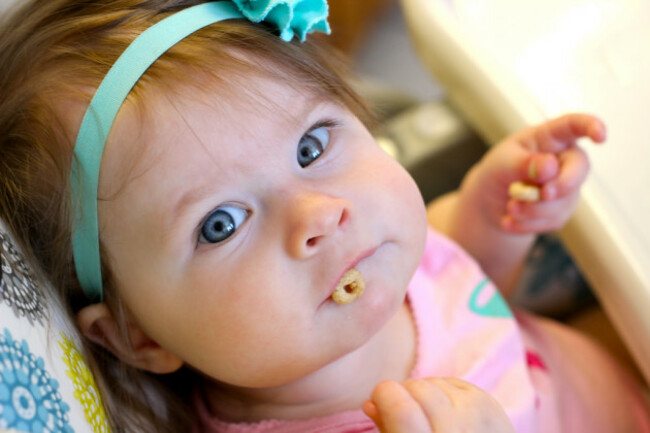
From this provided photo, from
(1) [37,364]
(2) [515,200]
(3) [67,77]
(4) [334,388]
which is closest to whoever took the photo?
(1) [37,364]

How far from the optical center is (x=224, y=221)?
1.77ft

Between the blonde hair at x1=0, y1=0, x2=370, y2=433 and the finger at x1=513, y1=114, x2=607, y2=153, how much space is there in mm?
253

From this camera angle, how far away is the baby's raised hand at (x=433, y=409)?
50 centimetres

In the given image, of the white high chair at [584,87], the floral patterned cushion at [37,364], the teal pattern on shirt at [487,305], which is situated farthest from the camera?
the teal pattern on shirt at [487,305]

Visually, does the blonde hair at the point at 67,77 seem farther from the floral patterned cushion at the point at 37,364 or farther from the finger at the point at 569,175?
the finger at the point at 569,175

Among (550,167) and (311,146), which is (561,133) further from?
(311,146)

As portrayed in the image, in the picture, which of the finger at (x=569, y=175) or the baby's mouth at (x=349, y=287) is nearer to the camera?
the baby's mouth at (x=349, y=287)

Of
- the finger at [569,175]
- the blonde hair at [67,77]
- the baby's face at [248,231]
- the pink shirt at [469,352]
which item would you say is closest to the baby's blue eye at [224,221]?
the baby's face at [248,231]

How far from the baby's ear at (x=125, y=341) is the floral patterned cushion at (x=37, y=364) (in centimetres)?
4

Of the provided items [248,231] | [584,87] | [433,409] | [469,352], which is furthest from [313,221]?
[584,87]

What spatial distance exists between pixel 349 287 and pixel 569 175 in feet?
0.96

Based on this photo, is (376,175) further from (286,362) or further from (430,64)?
(430,64)

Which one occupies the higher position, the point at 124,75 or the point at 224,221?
the point at 124,75

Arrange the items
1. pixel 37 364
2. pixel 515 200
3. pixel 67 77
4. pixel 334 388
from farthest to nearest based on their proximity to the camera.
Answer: pixel 515 200 < pixel 334 388 < pixel 67 77 < pixel 37 364
